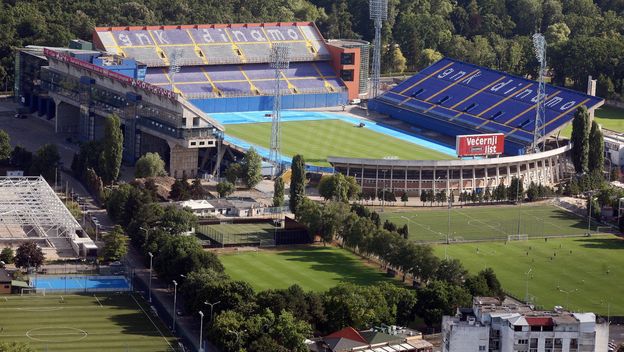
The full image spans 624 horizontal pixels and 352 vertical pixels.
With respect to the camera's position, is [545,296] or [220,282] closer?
[220,282]

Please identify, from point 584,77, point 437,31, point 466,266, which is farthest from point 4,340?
point 437,31

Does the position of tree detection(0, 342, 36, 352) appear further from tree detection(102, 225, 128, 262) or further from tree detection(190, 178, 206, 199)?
tree detection(190, 178, 206, 199)

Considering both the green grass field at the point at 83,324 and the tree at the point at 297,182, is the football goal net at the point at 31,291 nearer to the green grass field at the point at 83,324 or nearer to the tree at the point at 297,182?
the green grass field at the point at 83,324

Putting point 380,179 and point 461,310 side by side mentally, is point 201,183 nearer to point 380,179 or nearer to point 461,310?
point 380,179

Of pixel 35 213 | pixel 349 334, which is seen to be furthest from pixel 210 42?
pixel 349 334

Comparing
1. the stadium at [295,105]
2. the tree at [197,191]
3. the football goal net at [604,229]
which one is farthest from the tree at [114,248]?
the football goal net at [604,229]
